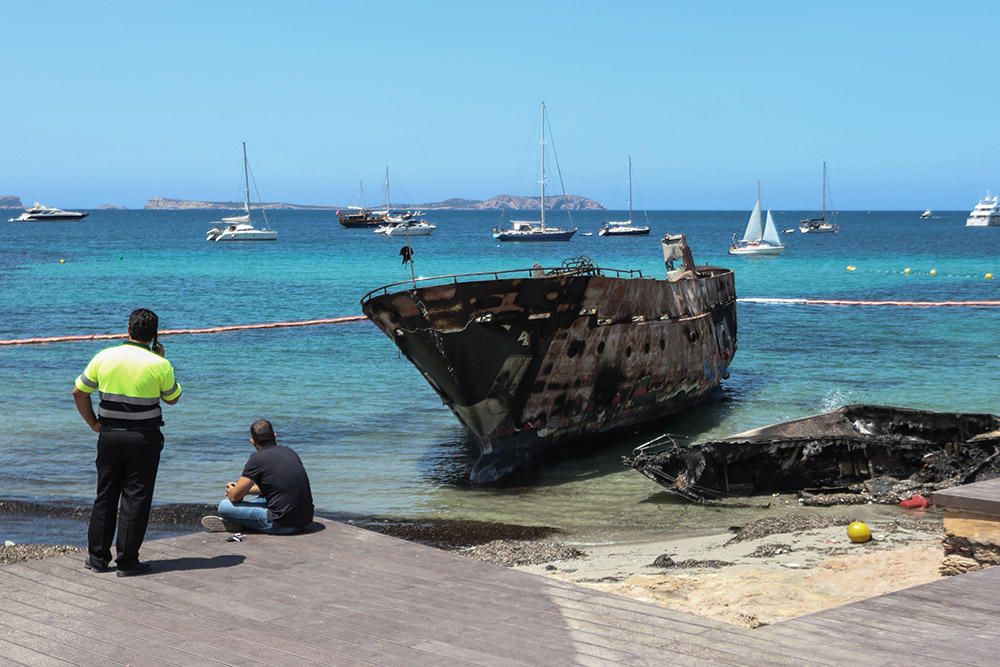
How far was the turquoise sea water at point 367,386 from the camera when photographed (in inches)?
584

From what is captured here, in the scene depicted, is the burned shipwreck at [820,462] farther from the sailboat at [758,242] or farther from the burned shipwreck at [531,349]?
the sailboat at [758,242]

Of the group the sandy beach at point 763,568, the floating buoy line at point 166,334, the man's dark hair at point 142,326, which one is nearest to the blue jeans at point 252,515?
the man's dark hair at point 142,326

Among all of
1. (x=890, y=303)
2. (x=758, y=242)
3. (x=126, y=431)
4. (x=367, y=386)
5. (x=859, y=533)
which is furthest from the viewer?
(x=758, y=242)

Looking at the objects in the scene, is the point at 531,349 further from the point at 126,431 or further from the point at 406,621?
the point at 406,621

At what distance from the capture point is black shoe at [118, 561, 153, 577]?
7211mm

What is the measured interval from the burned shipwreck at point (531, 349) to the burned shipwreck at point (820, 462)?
2211 millimetres

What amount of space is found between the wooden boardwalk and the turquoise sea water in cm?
588

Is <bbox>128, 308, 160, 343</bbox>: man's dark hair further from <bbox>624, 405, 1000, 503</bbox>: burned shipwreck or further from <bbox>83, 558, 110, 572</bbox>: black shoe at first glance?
<bbox>624, 405, 1000, 503</bbox>: burned shipwreck

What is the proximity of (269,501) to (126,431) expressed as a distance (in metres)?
1.47

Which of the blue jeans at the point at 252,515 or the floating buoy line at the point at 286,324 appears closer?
the blue jeans at the point at 252,515

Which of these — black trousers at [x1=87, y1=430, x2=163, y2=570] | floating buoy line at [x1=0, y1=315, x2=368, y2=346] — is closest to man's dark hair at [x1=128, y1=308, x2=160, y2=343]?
black trousers at [x1=87, y1=430, x2=163, y2=570]

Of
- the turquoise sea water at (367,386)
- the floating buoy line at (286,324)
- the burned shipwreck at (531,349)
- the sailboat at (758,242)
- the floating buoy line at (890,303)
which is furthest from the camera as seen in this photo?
the sailboat at (758,242)

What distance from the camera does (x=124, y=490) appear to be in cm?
739

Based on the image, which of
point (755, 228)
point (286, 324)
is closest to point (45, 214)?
point (755, 228)
